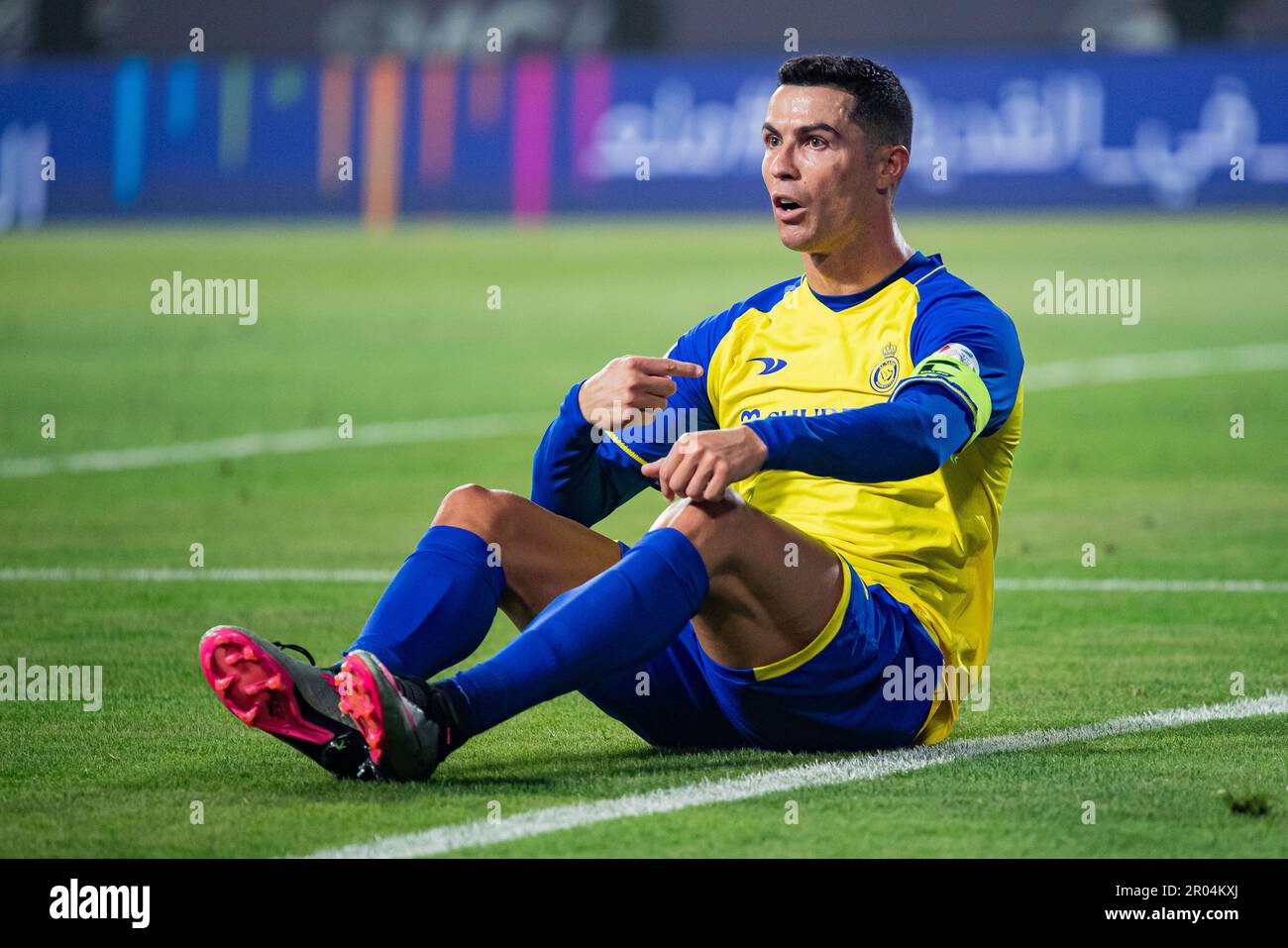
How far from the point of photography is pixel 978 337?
4957mm

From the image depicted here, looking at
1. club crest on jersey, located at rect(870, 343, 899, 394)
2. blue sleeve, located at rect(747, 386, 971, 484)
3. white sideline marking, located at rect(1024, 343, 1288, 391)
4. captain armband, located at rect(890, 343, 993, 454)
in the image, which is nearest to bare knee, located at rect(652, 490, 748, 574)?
blue sleeve, located at rect(747, 386, 971, 484)

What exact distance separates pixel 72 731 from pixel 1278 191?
28037 mm

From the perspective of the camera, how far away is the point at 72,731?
5.68m

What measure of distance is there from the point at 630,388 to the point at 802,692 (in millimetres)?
814

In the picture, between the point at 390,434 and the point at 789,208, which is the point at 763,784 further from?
the point at 390,434

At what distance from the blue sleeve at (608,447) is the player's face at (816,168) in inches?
14.0

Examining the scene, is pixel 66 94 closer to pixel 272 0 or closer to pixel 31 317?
pixel 272 0

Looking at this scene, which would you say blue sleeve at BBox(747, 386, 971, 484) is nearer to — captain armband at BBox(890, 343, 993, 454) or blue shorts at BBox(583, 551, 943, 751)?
captain armband at BBox(890, 343, 993, 454)

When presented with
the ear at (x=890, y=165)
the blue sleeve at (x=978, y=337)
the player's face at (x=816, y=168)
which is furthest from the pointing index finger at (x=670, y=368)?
the ear at (x=890, y=165)

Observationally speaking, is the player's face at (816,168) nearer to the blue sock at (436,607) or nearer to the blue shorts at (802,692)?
the blue shorts at (802,692)

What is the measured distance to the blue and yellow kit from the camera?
472 centimetres

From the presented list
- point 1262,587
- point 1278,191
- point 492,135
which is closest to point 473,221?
point 492,135

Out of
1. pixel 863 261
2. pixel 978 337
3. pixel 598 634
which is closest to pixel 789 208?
pixel 863 261
